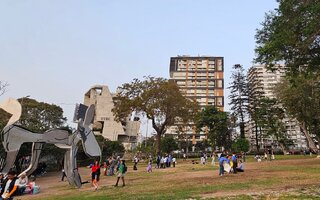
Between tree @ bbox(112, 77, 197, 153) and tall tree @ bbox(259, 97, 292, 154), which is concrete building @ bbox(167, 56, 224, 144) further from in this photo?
tree @ bbox(112, 77, 197, 153)

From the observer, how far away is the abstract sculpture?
20.2 meters

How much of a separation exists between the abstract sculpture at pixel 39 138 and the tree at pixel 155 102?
22.6 metres

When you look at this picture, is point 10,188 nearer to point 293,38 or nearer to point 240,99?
point 293,38

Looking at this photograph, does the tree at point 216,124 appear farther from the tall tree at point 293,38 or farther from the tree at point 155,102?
the tall tree at point 293,38

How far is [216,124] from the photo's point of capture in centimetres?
6825

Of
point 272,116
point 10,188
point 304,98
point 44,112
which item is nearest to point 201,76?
point 272,116

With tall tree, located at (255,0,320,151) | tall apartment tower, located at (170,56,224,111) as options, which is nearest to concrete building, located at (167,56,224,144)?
tall apartment tower, located at (170,56,224,111)

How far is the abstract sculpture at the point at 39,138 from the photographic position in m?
20.2

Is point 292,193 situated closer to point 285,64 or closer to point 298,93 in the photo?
point 285,64

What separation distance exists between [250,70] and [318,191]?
73.1 meters

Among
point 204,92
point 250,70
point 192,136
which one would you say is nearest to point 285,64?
point 250,70

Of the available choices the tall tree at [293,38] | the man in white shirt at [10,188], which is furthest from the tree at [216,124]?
the man in white shirt at [10,188]

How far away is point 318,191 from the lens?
1223 centimetres

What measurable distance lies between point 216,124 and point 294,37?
51.1 meters
